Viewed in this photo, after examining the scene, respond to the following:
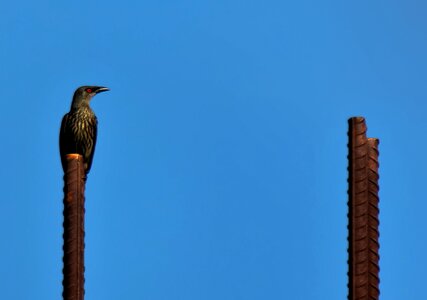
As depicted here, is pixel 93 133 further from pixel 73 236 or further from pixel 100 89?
pixel 73 236

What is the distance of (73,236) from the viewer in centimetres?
811

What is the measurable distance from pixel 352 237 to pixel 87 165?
960cm

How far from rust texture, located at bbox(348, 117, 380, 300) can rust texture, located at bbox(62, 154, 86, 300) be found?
71.4 inches

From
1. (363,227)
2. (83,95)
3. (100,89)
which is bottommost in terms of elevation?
(363,227)

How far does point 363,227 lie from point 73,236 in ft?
6.47

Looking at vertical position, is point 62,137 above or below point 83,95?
below

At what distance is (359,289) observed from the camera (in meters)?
7.66

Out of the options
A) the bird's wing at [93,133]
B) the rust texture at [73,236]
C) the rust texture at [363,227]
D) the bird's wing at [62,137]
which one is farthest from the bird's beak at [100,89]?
the rust texture at [363,227]

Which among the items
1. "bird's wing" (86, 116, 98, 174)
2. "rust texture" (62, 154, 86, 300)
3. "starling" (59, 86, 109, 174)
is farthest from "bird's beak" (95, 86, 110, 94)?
"rust texture" (62, 154, 86, 300)

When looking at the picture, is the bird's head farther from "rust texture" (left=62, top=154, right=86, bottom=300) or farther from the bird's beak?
"rust texture" (left=62, top=154, right=86, bottom=300)

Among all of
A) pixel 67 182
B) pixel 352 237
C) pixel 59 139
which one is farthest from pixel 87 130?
pixel 352 237

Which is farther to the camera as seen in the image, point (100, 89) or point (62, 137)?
point (100, 89)

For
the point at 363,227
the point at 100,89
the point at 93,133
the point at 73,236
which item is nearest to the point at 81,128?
the point at 93,133

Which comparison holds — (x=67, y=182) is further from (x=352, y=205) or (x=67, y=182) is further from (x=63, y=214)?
(x=352, y=205)
